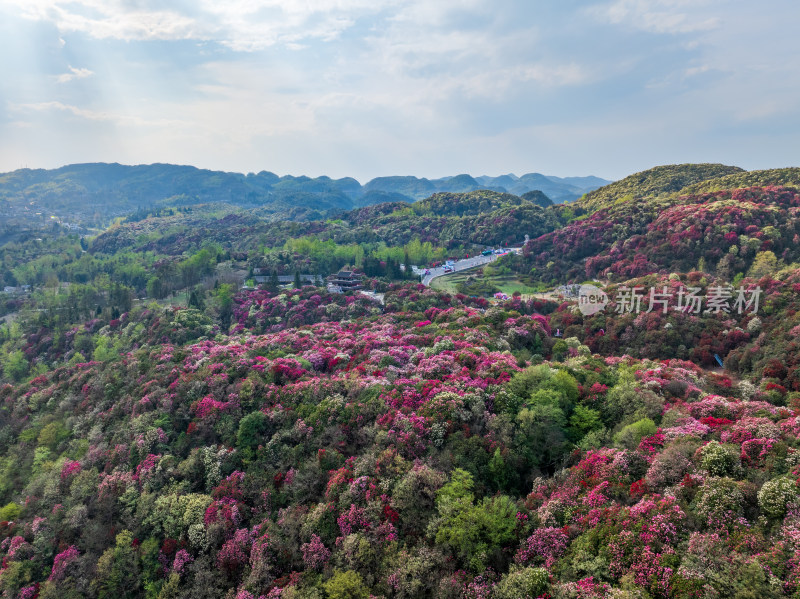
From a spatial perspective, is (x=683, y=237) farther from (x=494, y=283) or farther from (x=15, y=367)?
(x=15, y=367)

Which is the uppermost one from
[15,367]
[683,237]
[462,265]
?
[683,237]

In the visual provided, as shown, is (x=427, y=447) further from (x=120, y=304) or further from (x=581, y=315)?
(x=120, y=304)

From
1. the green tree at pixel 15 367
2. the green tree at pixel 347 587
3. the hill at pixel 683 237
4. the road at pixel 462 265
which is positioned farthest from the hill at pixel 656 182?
the green tree at pixel 15 367

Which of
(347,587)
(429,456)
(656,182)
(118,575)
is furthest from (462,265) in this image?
(347,587)

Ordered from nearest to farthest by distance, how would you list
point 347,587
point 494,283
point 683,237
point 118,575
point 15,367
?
point 347,587
point 118,575
point 15,367
point 683,237
point 494,283

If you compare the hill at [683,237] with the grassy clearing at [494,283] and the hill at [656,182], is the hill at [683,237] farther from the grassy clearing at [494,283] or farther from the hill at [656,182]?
the hill at [656,182]

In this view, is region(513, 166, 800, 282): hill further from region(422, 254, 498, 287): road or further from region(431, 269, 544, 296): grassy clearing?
region(422, 254, 498, 287): road
